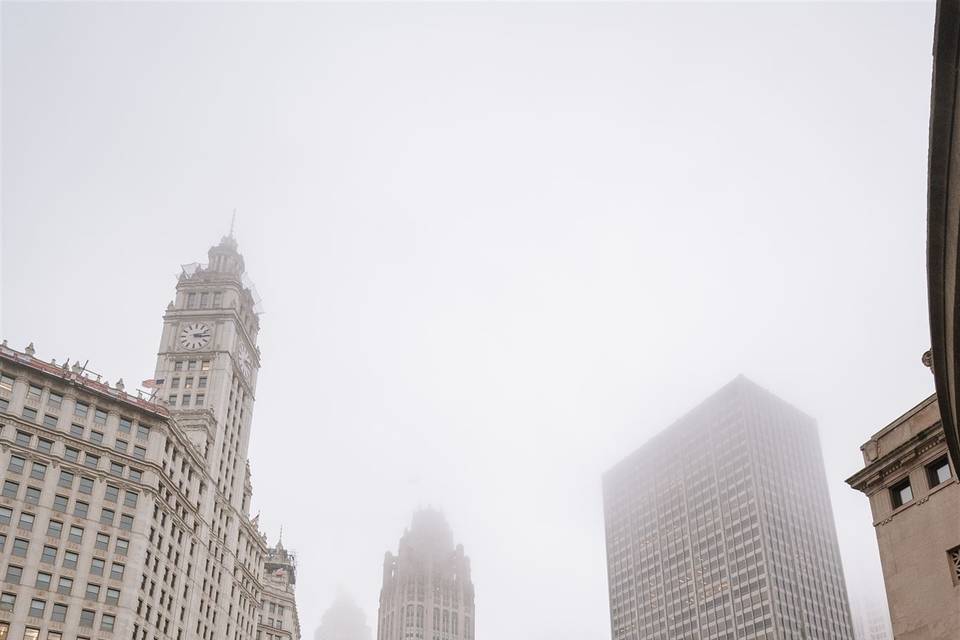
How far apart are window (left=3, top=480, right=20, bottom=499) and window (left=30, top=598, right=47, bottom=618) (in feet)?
33.8

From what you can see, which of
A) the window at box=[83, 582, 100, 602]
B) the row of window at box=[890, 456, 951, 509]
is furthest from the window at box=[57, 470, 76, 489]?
the row of window at box=[890, 456, 951, 509]

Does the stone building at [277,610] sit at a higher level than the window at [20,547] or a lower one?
higher

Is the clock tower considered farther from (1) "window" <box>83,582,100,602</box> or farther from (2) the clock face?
(1) "window" <box>83,582,100,602</box>

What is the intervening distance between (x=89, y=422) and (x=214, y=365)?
29998 millimetres

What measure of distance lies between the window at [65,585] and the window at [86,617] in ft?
8.09

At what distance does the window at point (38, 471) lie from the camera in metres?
88.9

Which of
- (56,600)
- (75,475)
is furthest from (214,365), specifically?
(56,600)

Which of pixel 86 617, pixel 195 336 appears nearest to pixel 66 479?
pixel 86 617

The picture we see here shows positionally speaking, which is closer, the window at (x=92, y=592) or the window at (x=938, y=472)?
the window at (x=938, y=472)

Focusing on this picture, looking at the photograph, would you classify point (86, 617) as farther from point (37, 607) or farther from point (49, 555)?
point (49, 555)

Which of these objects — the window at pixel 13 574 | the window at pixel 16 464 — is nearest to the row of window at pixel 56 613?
the window at pixel 13 574

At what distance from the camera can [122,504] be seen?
93.9 metres

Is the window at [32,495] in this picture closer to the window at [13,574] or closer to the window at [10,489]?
the window at [10,489]

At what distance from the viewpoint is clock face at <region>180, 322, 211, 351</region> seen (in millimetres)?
127562
